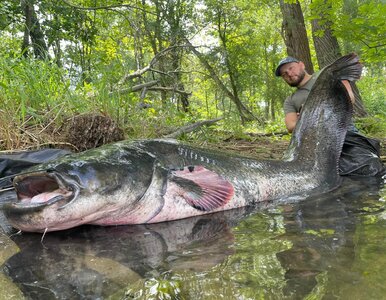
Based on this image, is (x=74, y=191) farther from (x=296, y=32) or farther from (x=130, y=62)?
(x=296, y=32)

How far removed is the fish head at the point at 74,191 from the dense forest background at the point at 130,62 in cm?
154

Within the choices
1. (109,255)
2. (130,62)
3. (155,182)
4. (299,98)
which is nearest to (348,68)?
(299,98)

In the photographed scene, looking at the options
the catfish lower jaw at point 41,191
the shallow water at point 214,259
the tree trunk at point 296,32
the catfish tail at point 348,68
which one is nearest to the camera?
the shallow water at point 214,259

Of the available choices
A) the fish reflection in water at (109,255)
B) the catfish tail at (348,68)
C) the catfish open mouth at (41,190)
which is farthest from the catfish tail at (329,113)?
the catfish open mouth at (41,190)

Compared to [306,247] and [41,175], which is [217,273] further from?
[41,175]

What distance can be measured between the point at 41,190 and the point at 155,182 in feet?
2.01

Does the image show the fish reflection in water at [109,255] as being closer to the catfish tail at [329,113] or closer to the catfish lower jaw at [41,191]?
the catfish lower jaw at [41,191]

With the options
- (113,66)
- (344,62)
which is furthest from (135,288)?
(113,66)

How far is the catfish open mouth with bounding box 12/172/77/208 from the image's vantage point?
174 cm

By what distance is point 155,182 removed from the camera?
83.0 inches

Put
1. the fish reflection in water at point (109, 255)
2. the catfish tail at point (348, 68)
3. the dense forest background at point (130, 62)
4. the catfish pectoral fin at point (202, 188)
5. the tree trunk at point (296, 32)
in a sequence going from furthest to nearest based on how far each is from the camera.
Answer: the tree trunk at point (296, 32), the dense forest background at point (130, 62), the catfish tail at point (348, 68), the catfish pectoral fin at point (202, 188), the fish reflection in water at point (109, 255)

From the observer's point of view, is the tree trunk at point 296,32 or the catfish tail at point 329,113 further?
the tree trunk at point 296,32

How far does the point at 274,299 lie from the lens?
3.36ft

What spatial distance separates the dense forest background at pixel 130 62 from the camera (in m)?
3.55
